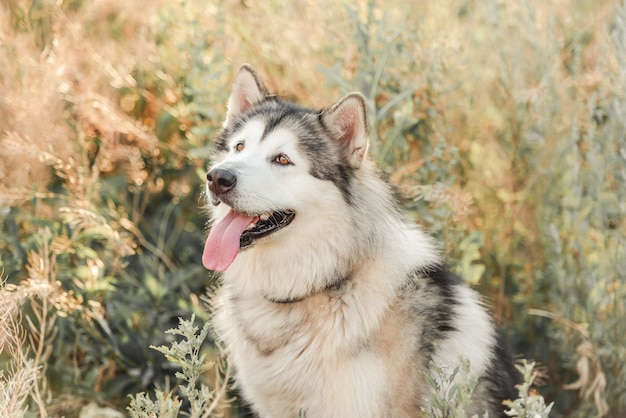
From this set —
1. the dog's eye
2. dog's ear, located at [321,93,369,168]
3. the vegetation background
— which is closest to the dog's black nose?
the dog's eye

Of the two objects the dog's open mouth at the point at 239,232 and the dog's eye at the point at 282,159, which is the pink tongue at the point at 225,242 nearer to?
the dog's open mouth at the point at 239,232

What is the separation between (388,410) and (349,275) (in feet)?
1.85

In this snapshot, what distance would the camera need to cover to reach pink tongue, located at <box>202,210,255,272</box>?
3018 millimetres

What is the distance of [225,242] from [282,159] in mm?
427

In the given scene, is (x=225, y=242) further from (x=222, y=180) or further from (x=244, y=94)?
(x=244, y=94)

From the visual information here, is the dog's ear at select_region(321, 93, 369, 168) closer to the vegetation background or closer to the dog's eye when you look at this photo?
the dog's eye

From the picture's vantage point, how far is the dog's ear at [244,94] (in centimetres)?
354

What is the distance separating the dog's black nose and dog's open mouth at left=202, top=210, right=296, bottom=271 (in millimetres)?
188

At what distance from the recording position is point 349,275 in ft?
10.2

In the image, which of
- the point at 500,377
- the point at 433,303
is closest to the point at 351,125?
the point at 433,303

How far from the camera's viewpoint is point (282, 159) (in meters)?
3.16

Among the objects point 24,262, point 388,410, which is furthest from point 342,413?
point 24,262

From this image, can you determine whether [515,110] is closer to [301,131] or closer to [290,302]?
[301,131]

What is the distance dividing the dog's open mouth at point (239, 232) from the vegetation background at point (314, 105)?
811 mm
